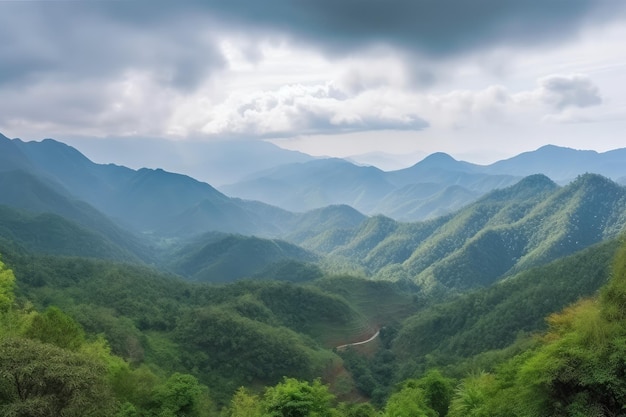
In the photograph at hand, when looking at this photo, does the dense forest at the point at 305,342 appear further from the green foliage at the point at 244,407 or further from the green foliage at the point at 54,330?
the green foliage at the point at 244,407

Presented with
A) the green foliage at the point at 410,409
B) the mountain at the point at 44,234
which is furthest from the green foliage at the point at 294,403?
the mountain at the point at 44,234

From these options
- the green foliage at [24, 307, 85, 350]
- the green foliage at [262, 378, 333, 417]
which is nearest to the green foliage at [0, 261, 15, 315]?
the green foliage at [24, 307, 85, 350]

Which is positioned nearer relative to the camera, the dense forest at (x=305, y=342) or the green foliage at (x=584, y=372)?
the green foliage at (x=584, y=372)

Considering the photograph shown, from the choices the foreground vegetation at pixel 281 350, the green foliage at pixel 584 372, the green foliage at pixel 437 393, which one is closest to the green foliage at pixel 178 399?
the foreground vegetation at pixel 281 350

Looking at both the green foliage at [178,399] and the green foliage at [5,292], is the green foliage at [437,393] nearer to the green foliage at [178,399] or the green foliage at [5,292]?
the green foliage at [178,399]

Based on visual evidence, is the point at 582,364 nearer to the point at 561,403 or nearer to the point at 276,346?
the point at 561,403

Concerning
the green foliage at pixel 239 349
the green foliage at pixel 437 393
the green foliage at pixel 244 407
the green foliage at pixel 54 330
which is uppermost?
the green foliage at pixel 54 330

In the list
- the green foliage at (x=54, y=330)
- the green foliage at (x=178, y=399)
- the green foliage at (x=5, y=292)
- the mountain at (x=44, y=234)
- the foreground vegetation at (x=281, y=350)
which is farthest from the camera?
the mountain at (x=44, y=234)

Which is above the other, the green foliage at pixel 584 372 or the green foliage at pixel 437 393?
the green foliage at pixel 584 372

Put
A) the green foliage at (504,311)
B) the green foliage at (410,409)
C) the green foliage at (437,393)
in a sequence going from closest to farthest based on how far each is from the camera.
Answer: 1. the green foliage at (410,409)
2. the green foliage at (437,393)
3. the green foliage at (504,311)

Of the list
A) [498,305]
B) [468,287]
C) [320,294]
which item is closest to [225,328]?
[320,294]

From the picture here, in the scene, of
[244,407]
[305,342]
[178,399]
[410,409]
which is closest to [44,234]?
[305,342]
